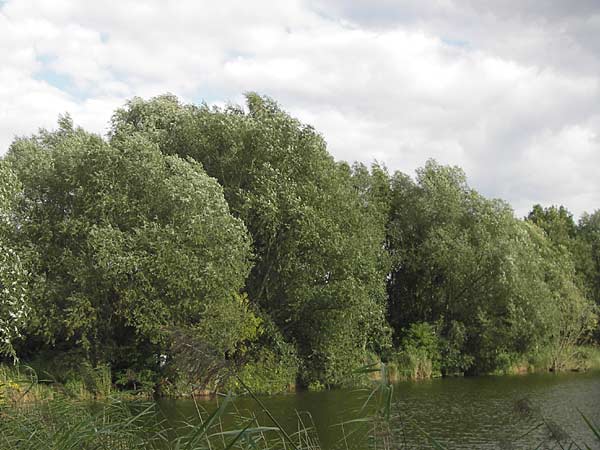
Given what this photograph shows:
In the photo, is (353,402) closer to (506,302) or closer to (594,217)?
(506,302)

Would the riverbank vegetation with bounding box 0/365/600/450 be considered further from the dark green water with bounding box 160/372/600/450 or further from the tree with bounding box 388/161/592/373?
the tree with bounding box 388/161/592/373

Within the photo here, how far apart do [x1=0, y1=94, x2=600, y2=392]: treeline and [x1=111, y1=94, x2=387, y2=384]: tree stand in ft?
0.30

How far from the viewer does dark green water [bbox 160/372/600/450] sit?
64.5 ft

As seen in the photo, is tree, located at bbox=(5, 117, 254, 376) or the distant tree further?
the distant tree

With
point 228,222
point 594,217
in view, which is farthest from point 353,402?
point 594,217

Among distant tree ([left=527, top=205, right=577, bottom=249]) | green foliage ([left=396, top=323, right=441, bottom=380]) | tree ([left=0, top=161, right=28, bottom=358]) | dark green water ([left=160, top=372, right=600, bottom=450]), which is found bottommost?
dark green water ([left=160, top=372, right=600, bottom=450])

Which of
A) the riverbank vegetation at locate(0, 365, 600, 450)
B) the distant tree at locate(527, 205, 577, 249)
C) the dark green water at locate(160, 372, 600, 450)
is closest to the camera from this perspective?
the riverbank vegetation at locate(0, 365, 600, 450)

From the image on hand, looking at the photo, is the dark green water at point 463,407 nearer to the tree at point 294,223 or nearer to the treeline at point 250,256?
the treeline at point 250,256

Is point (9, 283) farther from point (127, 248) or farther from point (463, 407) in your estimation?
point (463, 407)

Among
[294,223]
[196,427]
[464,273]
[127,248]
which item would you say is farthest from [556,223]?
[196,427]

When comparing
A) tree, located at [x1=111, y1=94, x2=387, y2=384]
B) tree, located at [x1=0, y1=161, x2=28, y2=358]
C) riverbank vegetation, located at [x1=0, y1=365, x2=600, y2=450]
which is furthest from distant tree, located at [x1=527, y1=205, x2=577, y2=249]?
riverbank vegetation, located at [x1=0, y1=365, x2=600, y2=450]

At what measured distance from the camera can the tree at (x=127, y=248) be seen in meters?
28.6

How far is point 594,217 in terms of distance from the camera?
222ft

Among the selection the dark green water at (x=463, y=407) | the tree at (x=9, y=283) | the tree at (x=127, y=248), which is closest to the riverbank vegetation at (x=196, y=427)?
the dark green water at (x=463, y=407)
